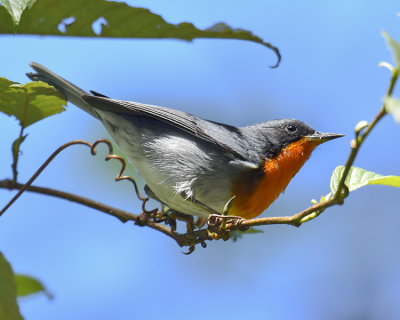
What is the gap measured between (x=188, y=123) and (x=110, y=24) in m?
1.43

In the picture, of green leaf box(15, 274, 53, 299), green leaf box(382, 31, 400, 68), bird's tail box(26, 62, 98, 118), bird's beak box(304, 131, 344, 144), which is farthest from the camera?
A: bird's beak box(304, 131, 344, 144)

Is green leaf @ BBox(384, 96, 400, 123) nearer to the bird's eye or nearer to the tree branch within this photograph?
the tree branch

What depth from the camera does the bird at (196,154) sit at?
3.58 m

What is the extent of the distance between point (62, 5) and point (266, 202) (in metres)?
2.04

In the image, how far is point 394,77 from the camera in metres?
1.29

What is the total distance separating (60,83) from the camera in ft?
11.6

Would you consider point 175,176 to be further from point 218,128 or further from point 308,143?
point 308,143

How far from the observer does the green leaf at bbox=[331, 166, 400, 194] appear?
7.11 feet

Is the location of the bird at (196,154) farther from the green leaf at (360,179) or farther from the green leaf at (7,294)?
the green leaf at (7,294)

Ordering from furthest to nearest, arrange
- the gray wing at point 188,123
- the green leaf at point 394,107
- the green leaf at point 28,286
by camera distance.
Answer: the gray wing at point 188,123 → the green leaf at point 28,286 → the green leaf at point 394,107

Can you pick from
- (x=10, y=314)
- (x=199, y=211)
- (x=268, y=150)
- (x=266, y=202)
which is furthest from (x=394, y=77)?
(x=268, y=150)

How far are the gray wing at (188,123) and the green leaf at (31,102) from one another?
0.87 meters

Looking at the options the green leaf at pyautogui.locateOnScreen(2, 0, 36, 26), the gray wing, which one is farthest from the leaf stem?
the gray wing

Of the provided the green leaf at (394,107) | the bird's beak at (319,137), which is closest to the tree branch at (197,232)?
the green leaf at (394,107)
